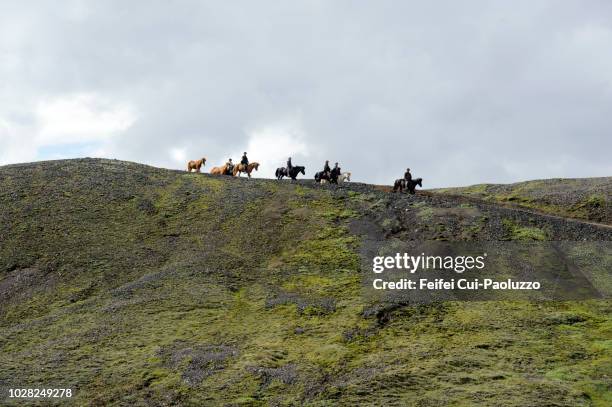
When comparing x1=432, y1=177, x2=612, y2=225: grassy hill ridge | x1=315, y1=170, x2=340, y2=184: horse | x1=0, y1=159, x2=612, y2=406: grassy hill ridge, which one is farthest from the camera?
x1=315, y1=170, x2=340, y2=184: horse

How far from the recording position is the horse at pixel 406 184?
191ft

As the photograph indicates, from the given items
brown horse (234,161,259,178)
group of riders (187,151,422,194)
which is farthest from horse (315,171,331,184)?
brown horse (234,161,259,178)

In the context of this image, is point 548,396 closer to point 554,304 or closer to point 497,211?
point 554,304

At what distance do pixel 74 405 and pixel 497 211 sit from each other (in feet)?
105

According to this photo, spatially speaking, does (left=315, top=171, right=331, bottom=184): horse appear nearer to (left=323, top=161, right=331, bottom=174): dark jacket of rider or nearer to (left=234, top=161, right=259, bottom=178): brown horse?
(left=323, top=161, right=331, bottom=174): dark jacket of rider

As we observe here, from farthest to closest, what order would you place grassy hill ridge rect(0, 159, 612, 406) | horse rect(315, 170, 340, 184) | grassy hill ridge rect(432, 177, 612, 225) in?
horse rect(315, 170, 340, 184) → grassy hill ridge rect(432, 177, 612, 225) → grassy hill ridge rect(0, 159, 612, 406)

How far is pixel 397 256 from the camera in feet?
146

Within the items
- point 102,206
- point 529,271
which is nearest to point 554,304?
point 529,271

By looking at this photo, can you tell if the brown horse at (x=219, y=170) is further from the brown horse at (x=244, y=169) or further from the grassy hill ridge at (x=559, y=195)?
the grassy hill ridge at (x=559, y=195)

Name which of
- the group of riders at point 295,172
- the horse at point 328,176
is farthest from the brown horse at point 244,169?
the horse at point 328,176

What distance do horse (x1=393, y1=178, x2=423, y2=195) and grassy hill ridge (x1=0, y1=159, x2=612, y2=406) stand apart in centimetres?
175

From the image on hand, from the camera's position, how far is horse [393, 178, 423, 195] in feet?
191

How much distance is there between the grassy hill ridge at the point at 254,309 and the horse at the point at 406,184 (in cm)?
175

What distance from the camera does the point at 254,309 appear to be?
→ 3819cm
